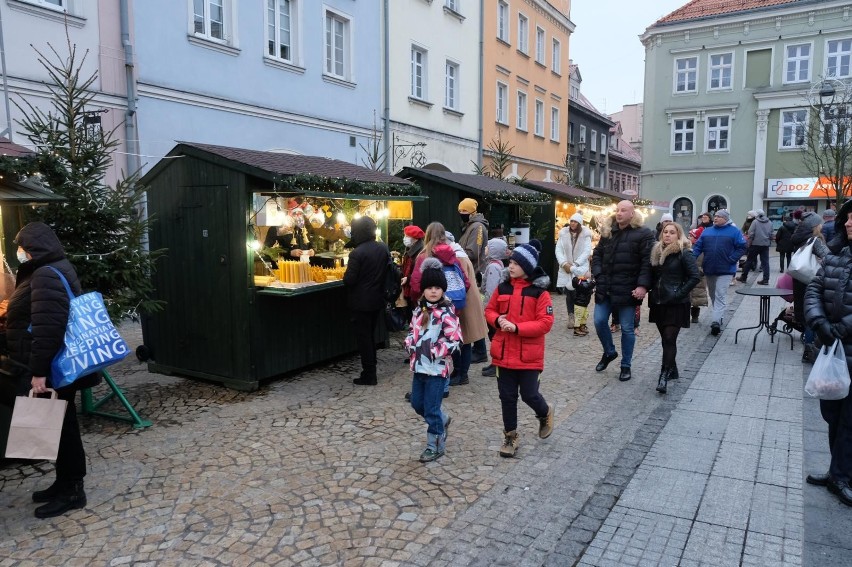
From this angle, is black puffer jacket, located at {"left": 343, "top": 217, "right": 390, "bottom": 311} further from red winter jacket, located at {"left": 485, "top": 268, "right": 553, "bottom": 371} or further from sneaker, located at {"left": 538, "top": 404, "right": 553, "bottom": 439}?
sneaker, located at {"left": 538, "top": 404, "right": 553, "bottom": 439}

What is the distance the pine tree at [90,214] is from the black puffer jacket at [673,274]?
16.4 ft

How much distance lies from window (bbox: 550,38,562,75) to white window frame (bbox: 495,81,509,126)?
18.5ft

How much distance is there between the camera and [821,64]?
104 ft

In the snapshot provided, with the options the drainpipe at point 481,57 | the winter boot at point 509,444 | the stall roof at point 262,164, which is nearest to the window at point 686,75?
the drainpipe at point 481,57

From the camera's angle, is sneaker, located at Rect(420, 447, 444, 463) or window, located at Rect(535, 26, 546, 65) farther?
window, located at Rect(535, 26, 546, 65)

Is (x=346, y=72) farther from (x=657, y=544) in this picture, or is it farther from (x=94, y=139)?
(x=657, y=544)

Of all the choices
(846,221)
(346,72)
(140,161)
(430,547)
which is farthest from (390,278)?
(346,72)

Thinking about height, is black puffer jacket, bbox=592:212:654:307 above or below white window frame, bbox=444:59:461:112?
below

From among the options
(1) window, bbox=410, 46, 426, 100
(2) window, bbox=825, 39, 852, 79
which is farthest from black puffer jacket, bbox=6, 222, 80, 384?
(2) window, bbox=825, 39, 852, 79

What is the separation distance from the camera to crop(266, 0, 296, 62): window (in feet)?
44.5

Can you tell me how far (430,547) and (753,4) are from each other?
37173mm

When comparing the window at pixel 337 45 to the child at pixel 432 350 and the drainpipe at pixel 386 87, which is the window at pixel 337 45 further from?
the child at pixel 432 350

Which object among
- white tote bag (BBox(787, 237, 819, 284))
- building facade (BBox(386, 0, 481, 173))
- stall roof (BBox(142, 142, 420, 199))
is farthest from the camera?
building facade (BBox(386, 0, 481, 173))

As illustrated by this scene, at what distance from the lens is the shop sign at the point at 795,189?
104 ft
